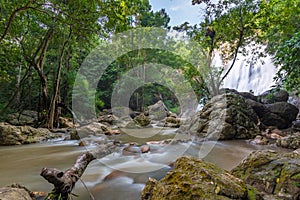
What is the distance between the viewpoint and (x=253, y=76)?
56.5 ft

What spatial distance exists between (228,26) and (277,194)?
917 centimetres

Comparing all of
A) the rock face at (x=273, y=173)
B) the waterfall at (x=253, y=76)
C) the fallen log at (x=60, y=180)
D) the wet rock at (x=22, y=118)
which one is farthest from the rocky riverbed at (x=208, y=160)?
the waterfall at (x=253, y=76)

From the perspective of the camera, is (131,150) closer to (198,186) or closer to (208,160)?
(208,160)

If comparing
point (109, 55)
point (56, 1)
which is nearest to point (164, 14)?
point (109, 55)

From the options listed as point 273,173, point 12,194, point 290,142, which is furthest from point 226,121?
point 12,194

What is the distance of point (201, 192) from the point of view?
1.37 metres

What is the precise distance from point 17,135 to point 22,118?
5025mm

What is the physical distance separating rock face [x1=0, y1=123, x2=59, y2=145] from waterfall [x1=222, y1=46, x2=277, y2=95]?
14.8 m

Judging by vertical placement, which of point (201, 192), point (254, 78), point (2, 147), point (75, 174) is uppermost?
point (254, 78)

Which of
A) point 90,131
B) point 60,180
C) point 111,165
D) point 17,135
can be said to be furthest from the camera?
point 90,131

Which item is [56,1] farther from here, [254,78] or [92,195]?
[254,78]

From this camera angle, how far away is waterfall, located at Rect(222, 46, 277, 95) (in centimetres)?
1572

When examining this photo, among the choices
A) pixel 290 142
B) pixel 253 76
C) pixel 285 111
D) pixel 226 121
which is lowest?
pixel 290 142

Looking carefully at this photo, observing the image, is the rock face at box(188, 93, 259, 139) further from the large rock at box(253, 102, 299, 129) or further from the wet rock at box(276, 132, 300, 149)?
the large rock at box(253, 102, 299, 129)
